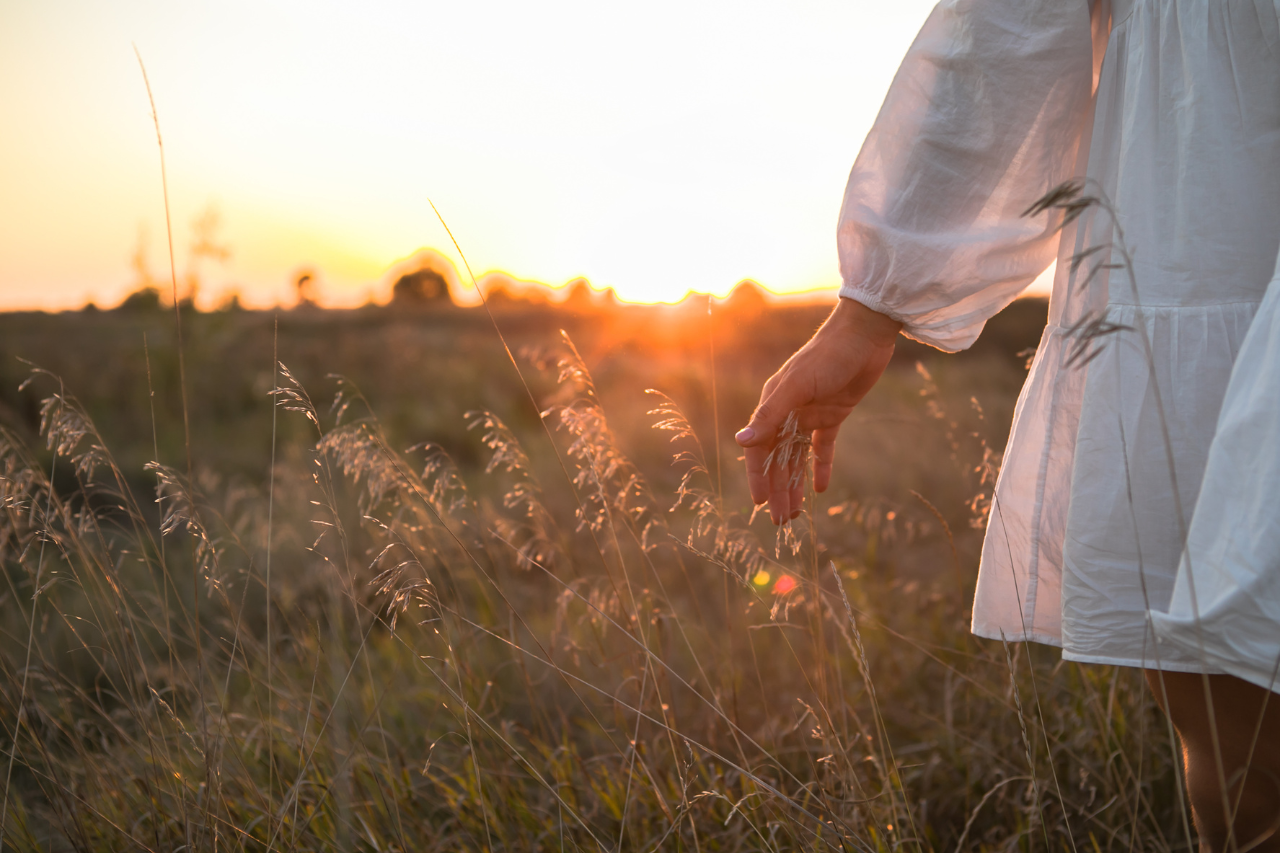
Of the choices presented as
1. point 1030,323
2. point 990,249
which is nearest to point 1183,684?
point 990,249

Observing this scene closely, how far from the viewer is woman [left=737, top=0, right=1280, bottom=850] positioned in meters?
0.72

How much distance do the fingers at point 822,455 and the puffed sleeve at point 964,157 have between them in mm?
259

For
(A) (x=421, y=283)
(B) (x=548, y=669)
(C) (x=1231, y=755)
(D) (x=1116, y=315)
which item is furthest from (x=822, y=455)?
(A) (x=421, y=283)

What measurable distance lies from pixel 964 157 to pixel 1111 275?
0.92 ft

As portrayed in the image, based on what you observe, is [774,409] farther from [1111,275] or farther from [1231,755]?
[1231,755]

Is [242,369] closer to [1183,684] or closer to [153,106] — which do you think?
[153,106]

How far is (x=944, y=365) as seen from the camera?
1210 centimetres

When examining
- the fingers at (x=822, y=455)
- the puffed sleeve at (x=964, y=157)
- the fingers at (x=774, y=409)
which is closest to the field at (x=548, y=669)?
the fingers at (x=822, y=455)

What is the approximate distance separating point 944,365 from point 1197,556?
12294mm

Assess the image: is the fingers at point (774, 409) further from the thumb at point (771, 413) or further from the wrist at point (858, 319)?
the wrist at point (858, 319)

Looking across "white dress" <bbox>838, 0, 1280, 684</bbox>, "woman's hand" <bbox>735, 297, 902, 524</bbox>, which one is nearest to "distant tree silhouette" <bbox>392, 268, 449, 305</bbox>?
"woman's hand" <bbox>735, 297, 902, 524</bbox>

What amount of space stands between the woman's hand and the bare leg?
565mm

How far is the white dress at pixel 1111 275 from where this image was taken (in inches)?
28.2

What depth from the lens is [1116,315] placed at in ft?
2.99
